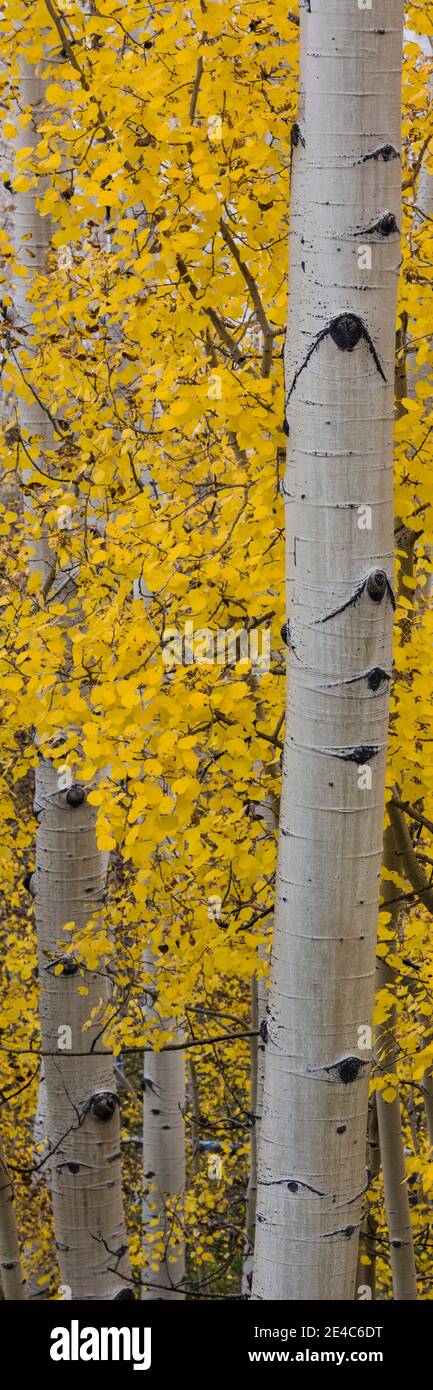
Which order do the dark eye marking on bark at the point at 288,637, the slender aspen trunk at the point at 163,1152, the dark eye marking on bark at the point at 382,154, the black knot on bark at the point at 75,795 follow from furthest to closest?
1. the slender aspen trunk at the point at 163,1152
2. the black knot on bark at the point at 75,795
3. the dark eye marking on bark at the point at 288,637
4. the dark eye marking on bark at the point at 382,154

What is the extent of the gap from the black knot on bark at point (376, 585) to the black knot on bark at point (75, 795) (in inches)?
86.8

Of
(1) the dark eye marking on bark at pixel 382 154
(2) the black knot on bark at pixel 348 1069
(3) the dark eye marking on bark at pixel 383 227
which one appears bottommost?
(2) the black knot on bark at pixel 348 1069

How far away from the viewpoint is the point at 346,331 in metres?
1.80

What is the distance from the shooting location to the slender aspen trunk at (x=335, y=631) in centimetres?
179

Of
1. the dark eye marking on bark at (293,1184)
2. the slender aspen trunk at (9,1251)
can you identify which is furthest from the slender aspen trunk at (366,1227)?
the dark eye marking on bark at (293,1184)

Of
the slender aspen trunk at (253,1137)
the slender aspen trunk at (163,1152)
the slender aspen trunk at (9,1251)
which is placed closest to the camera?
the slender aspen trunk at (9,1251)

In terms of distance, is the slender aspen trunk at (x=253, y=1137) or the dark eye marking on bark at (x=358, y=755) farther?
the slender aspen trunk at (x=253, y=1137)

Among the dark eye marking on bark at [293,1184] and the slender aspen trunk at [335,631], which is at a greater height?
the slender aspen trunk at [335,631]

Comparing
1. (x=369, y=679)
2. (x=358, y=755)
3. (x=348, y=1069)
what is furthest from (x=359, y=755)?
(x=348, y=1069)

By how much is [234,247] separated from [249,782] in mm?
1446

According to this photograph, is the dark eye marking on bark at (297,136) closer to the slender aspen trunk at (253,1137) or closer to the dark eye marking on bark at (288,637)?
the dark eye marking on bark at (288,637)

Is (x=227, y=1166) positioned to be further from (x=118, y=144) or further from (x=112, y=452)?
(x=118, y=144)

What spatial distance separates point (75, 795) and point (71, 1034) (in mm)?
851
